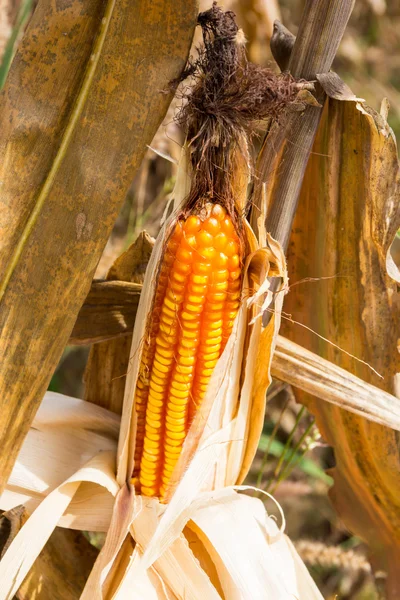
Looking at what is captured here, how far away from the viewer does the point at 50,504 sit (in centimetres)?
62

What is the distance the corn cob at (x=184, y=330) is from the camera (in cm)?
50

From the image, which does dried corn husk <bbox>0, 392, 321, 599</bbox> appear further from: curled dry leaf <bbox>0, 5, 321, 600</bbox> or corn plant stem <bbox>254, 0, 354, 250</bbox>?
→ corn plant stem <bbox>254, 0, 354, 250</bbox>

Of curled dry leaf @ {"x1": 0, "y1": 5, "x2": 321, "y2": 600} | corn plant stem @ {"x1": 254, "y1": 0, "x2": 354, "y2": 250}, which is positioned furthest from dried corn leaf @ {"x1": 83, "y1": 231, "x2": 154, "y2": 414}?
corn plant stem @ {"x1": 254, "y1": 0, "x2": 354, "y2": 250}

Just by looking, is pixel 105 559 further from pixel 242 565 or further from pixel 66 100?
pixel 66 100

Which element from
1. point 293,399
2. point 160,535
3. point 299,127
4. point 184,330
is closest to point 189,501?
point 160,535

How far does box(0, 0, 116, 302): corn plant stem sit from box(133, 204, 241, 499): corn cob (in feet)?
0.45

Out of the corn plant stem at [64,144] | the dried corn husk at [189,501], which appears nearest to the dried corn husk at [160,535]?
the dried corn husk at [189,501]

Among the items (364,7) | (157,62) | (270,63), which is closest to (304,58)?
(270,63)

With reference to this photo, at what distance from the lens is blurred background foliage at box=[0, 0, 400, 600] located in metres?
1.11

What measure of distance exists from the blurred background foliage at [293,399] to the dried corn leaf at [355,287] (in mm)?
176

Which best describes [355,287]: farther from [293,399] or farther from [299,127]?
[293,399]

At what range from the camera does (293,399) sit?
3.51 ft

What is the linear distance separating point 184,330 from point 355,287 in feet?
0.85

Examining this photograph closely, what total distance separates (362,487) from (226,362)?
1.30 feet
